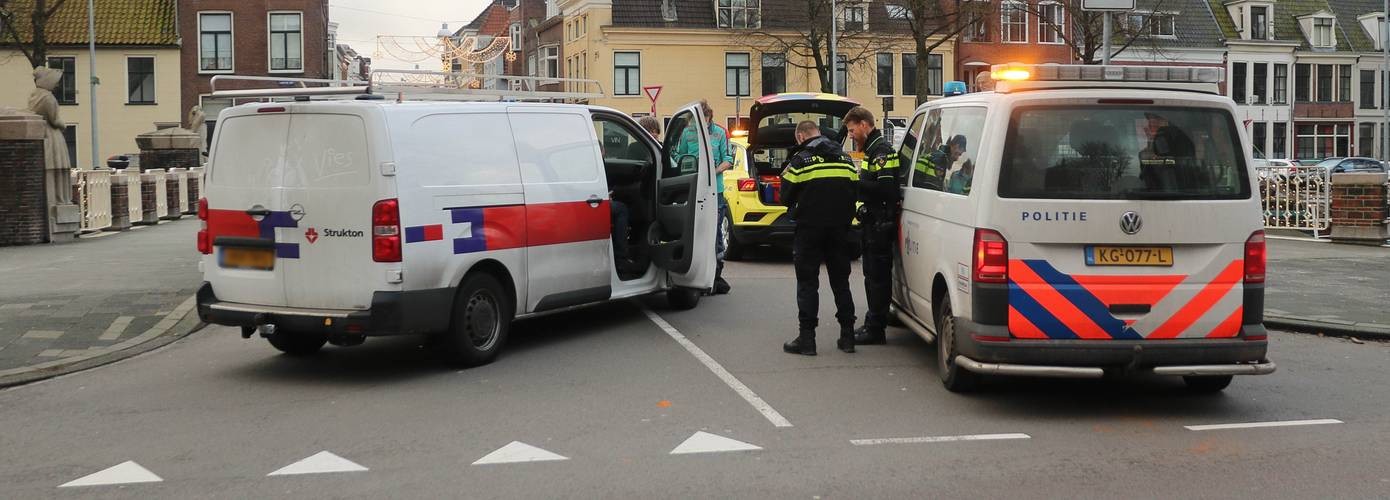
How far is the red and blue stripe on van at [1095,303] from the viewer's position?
7.20 m

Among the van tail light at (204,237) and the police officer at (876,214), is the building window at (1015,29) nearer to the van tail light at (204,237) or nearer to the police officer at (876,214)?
the police officer at (876,214)

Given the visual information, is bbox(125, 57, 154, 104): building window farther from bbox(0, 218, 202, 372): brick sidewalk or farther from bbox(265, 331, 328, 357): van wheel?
bbox(265, 331, 328, 357): van wheel

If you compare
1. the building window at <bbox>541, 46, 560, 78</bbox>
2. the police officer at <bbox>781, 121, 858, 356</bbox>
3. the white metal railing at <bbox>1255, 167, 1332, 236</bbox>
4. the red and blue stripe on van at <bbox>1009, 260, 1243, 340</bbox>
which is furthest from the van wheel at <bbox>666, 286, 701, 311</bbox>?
the building window at <bbox>541, 46, 560, 78</bbox>

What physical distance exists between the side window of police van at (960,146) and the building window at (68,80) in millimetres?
48883

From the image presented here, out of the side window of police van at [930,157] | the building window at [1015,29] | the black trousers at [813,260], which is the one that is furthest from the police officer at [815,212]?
the building window at [1015,29]

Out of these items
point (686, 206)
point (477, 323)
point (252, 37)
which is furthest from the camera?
point (252, 37)

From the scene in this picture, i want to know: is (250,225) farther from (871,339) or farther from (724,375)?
(871,339)

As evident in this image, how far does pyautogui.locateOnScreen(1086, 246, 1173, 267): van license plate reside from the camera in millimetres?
7219

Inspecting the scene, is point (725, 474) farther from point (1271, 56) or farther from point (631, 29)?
point (1271, 56)

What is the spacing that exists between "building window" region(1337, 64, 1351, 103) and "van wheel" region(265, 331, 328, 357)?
6452 cm

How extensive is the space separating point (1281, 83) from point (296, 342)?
6288 cm

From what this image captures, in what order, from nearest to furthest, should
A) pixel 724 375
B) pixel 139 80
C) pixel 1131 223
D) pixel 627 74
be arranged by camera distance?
pixel 1131 223 < pixel 724 375 < pixel 139 80 < pixel 627 74

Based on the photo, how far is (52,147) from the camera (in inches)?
725

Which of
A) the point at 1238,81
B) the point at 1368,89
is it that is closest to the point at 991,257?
the point at 1238,81
